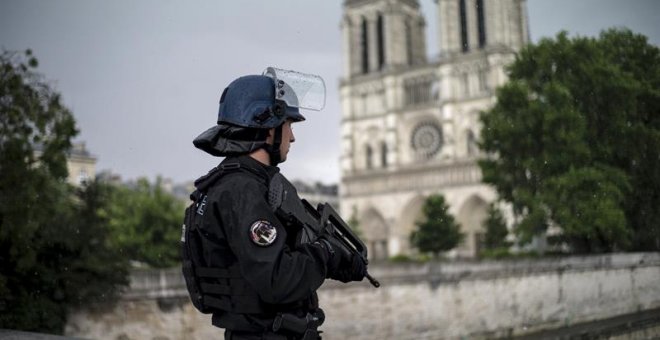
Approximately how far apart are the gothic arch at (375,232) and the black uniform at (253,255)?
177ft

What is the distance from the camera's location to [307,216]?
237 centimetres

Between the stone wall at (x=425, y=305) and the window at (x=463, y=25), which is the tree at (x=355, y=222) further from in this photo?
the stone wall at (x=425, y=305)

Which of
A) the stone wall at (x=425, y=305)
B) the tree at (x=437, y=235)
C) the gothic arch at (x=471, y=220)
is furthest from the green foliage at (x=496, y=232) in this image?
the stone wall at (x=425, y=305)

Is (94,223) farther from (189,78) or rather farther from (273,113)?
(273,113)

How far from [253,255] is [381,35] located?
57890 mm

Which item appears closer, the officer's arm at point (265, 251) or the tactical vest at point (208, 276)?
the officer's arm at point (265, 251)

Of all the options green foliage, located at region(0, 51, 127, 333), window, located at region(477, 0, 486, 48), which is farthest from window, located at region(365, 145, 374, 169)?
green foliage, located at region(0, 51, 127, 333)

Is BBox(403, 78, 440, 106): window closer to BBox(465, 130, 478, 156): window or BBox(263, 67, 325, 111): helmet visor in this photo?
BBox(465, 130, 478, 156): window

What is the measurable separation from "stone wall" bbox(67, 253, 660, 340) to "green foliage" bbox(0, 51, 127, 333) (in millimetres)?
567

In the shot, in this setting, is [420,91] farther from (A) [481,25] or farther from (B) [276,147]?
(B) [276,147]

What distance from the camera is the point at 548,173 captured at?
42.2 ft

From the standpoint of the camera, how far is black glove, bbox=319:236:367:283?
2.37 meters

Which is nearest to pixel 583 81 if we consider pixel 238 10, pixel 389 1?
pixel 238 10

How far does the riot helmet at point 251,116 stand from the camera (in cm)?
245
